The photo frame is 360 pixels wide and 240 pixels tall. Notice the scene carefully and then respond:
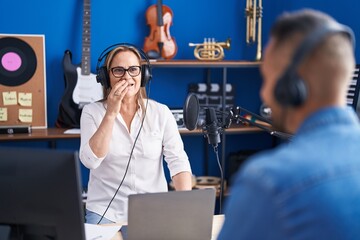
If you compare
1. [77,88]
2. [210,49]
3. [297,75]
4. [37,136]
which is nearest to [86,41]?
[77,88]

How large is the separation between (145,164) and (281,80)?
138cm

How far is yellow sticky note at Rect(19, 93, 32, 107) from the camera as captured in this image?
3230 mm

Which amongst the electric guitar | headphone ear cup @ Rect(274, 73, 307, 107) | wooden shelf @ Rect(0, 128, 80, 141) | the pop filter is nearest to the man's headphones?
headphone ear cup @ Rect(274, 73, 307, 107)

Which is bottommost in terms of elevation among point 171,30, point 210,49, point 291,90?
point 291,90

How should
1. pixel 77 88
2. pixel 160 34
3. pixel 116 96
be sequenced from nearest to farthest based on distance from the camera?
pixel 116 96
pixel 77 88
pixel 160 34

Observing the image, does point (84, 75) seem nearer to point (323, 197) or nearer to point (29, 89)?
point (29, 89)

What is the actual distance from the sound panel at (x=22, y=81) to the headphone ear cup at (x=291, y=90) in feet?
8.83

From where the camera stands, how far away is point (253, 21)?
3.54m

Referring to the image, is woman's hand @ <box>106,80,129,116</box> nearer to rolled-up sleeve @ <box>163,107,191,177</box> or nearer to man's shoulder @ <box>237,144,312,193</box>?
rolled-up sleeve @ <box>163,107,191,177</box>

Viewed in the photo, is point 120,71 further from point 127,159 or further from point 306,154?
point 306,154

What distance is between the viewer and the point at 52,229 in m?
1.19

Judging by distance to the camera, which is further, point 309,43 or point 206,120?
point 206,120

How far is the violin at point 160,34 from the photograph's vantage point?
10.9 feet

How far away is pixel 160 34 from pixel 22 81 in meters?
0.98
